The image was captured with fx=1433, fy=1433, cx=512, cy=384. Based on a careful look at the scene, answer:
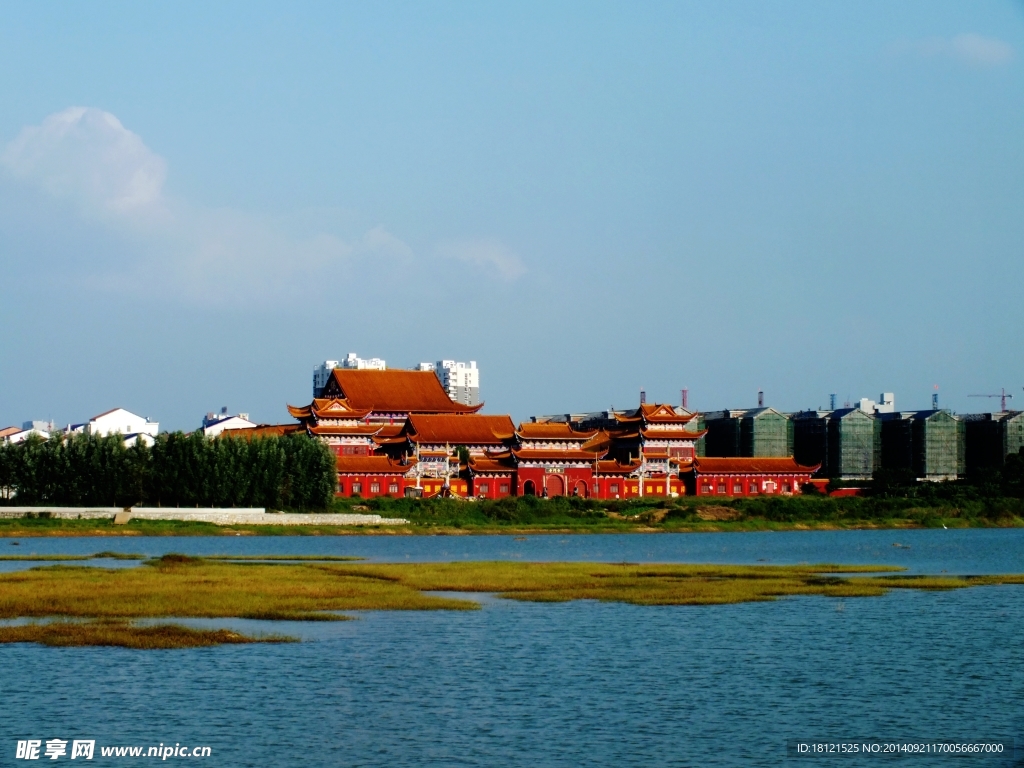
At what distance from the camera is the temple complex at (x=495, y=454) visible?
9938 cm

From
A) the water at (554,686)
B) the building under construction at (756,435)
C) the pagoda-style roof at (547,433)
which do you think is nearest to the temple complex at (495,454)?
the pagoda-style roof at (547,433)

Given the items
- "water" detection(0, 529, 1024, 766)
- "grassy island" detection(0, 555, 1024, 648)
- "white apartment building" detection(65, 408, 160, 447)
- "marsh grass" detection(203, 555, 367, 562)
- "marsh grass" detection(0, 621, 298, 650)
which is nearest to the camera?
"water" detection(0, 529, 1024, 766)

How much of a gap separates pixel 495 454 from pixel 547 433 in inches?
175

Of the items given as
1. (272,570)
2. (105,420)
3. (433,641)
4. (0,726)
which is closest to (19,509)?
(272,570)

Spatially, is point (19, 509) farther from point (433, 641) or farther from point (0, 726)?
point (0, 726)

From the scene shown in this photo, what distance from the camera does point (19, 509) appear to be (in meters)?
71.6

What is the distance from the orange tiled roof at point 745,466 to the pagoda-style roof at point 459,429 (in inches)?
572

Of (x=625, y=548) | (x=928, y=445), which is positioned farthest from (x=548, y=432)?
(x=928, y=445)

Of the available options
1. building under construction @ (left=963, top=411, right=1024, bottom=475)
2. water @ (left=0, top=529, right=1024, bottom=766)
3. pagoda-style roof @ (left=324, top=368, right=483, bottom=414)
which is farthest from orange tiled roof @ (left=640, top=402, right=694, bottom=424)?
water @ (left=0, top=529, right=1024, bottom=766)

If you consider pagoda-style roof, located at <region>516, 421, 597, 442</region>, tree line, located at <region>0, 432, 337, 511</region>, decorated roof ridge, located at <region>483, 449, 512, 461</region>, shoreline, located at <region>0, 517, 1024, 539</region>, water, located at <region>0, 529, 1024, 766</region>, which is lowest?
water, located at <region>0, 529, 1024, 766</region>

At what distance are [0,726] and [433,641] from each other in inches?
426

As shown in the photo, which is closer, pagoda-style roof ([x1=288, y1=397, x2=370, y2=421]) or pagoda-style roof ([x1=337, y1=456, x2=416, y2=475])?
pagoda-style roof ([x1=337, y1=456, x2=416, y2=475])

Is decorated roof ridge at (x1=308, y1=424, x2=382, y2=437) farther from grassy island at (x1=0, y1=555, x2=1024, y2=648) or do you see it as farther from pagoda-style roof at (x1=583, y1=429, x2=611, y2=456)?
grassy island at (x1=0, y1=555, x2=1024, y2=648)

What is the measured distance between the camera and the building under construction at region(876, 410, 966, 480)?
140125mm
